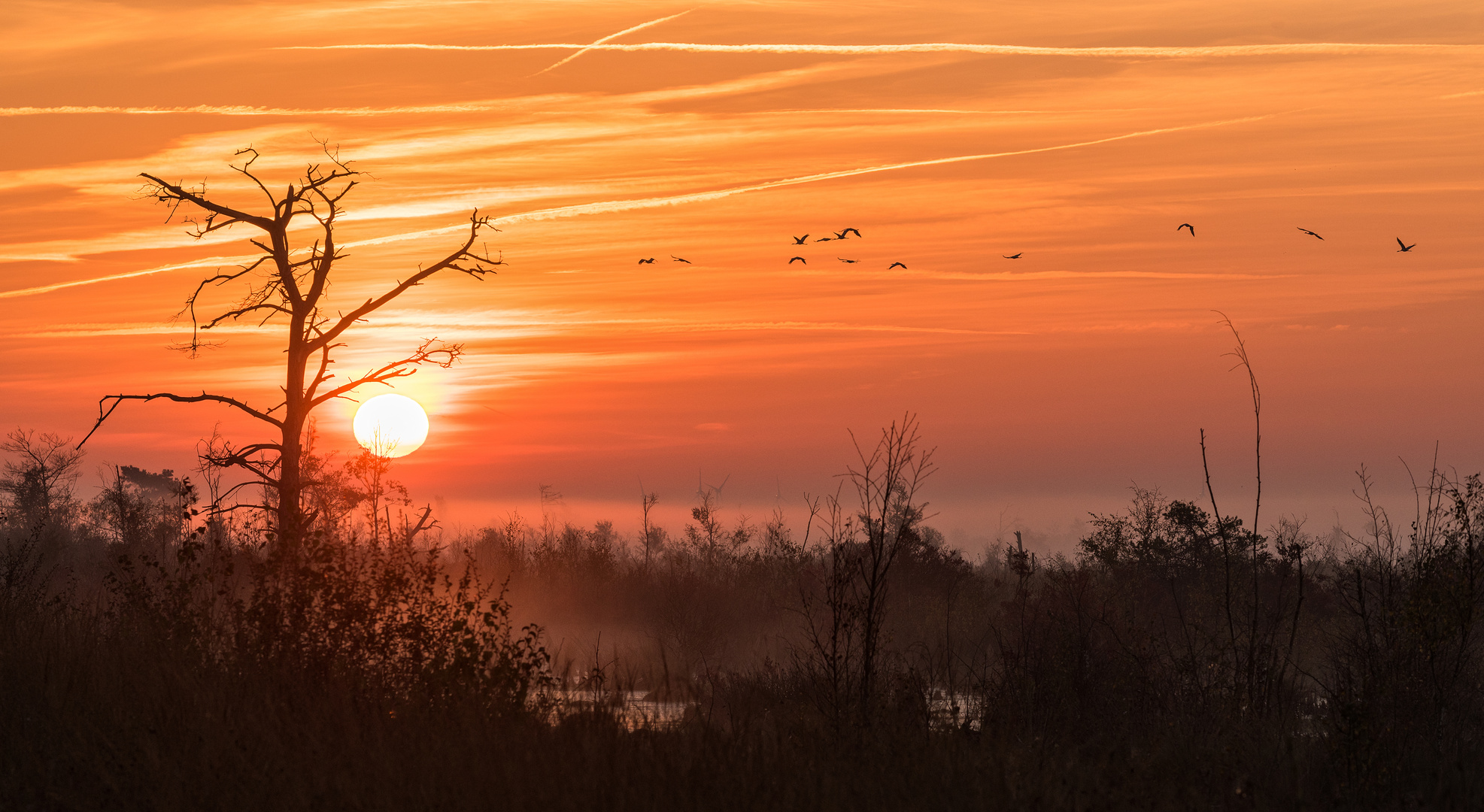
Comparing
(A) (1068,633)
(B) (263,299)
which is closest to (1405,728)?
(A) (1068,633)

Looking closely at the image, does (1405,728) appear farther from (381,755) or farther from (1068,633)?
(381,755)

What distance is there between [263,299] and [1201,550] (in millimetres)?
24188

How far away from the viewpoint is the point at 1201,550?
1246 inches

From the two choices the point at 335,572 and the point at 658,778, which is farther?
the point at 335,572

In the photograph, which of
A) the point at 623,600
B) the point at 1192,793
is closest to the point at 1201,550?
the point at 623,600

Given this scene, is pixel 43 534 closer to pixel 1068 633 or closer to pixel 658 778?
pixel 1068 633

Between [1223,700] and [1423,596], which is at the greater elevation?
[1423,596]

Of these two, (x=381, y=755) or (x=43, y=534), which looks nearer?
(x=381, y=755)

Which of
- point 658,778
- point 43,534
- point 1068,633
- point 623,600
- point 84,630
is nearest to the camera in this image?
point 658,778

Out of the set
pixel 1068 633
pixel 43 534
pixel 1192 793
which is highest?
pixel 43 534

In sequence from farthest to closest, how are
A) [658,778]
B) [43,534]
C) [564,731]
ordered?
[43,534]
[564,731]
[658,778]

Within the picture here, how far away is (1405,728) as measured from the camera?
12836 mm

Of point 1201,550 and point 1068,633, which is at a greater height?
point 1201,550

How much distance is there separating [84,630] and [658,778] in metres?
8.73
